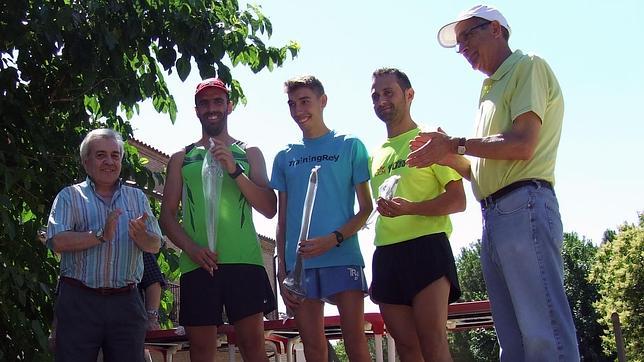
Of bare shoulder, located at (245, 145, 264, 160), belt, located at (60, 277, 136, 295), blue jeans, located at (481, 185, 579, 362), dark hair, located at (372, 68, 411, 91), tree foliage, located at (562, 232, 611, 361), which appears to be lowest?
blue jeans, located at (481, 185, 579, 362)

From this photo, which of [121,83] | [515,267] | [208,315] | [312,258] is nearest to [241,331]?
[208,315]

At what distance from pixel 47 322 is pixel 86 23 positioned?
6.77 feet

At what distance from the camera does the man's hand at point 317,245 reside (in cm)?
431

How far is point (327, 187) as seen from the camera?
14.9ft

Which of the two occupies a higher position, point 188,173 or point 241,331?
point 188,173

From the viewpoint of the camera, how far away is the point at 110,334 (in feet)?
13.6

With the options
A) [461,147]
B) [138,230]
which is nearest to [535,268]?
[461,147]

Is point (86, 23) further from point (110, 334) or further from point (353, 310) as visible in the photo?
point (353, 310)

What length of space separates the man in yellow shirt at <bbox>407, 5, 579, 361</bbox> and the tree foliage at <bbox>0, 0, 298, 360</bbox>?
2.85m

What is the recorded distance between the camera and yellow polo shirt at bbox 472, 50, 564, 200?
3.38 metres

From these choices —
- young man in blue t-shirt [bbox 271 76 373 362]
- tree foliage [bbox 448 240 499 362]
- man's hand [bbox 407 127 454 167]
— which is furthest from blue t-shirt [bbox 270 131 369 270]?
tree foliage [bbox 448 240 499 362]

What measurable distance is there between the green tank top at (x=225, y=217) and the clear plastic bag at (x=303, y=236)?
0.83 ft

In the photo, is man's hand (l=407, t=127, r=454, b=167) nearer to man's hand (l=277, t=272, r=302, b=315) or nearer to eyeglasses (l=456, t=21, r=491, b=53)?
eyeglasses (l=456, t=21, r=491, b=53)

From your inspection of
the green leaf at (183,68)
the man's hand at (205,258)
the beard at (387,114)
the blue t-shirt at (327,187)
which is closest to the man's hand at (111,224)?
the man's hand at (205,258)
